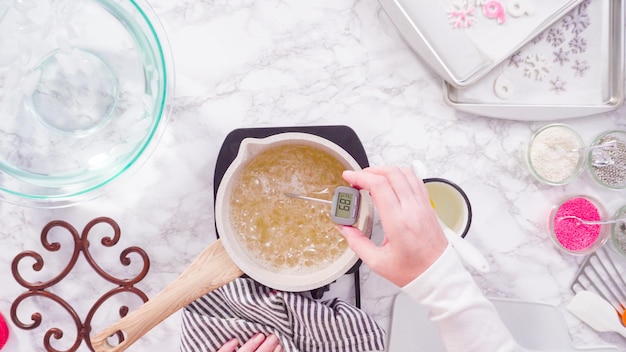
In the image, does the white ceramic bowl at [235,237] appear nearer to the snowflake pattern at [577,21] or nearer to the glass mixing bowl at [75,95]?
the glass mixing bowl at [75,95]

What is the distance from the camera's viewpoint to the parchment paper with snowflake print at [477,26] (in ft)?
3.38

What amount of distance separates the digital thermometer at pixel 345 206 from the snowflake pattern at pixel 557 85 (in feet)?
1.47

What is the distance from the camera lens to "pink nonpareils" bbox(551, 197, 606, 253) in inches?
42.5

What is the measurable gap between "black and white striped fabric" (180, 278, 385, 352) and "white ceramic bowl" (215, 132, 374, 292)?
5 cm

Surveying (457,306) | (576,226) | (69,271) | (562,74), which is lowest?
(576,226)

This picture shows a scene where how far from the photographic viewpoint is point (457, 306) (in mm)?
808

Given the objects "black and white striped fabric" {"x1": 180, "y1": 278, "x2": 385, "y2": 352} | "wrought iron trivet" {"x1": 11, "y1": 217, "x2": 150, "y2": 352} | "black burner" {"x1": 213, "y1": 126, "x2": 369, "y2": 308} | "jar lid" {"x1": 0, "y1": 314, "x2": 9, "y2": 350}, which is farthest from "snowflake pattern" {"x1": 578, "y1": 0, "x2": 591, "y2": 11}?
"jar lid" {"x1": 0, "y1": 314, "x2": 9, "y2": 350}

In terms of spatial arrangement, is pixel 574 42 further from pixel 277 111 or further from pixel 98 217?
pixel 98 217

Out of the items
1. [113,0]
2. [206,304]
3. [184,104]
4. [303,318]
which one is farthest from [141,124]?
[303,318]

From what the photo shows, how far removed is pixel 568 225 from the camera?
3.55 ft

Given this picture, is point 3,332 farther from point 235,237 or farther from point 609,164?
point 609,164

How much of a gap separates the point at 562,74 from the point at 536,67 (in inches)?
2.0

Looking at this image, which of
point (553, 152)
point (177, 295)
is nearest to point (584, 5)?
point (553, 152)

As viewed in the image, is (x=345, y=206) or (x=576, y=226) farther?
(x=576, y=226)
